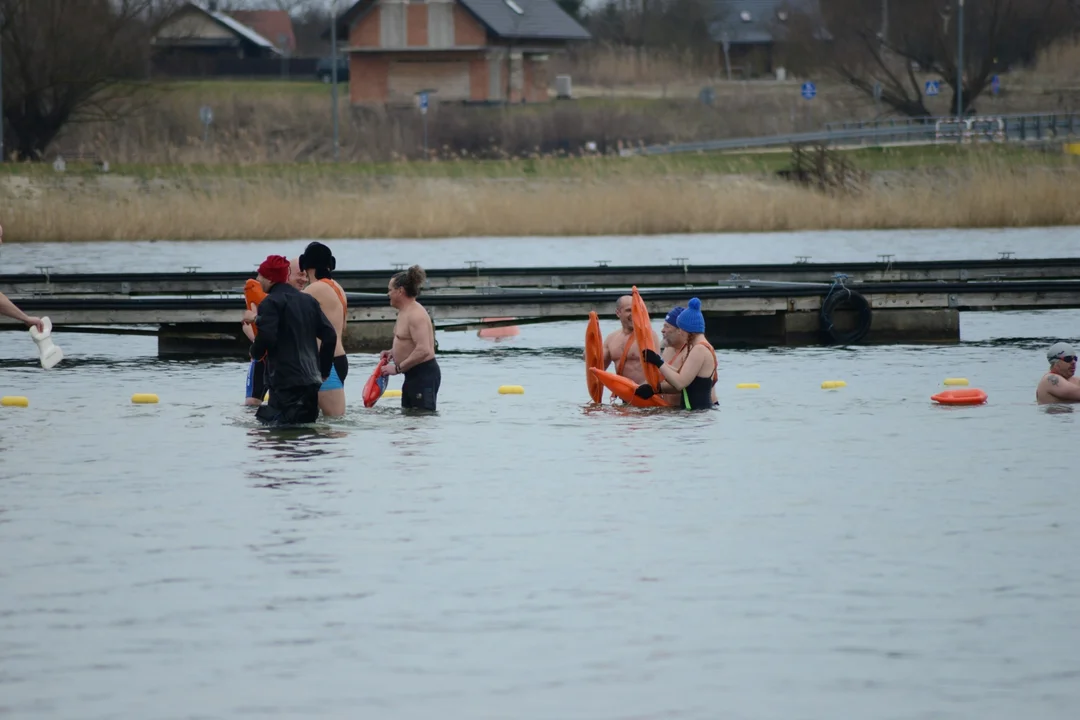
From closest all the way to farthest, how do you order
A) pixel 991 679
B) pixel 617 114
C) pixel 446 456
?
pixel 991 679
pixel 446 456
pixel 617 114

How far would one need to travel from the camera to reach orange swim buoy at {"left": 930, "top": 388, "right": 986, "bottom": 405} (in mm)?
18188

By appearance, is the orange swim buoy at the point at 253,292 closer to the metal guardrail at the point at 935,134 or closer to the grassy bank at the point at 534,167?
the grassy bank at the point at 534,167

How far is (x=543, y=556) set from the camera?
1146 cm

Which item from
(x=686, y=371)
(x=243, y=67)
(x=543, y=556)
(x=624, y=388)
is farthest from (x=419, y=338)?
(x=243, y=67)

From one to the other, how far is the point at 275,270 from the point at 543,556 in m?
4.28

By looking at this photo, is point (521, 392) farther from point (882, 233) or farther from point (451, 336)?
point (882, 233)

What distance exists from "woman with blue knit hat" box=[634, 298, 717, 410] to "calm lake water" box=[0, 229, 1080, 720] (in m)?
0.25

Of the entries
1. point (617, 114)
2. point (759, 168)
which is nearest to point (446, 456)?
point (759, 168)

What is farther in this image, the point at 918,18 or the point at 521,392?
the point at 918,18

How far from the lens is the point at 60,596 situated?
10.5 meters

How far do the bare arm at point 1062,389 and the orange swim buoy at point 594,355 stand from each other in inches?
166

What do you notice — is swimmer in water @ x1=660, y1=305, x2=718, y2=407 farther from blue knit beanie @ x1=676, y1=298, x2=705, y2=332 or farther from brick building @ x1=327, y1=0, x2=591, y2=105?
brick building @ x1=327, y1=0, x2=591, y2=105

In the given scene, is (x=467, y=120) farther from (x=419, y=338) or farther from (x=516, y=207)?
(x=419, y=338)

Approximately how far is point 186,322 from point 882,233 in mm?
23400
